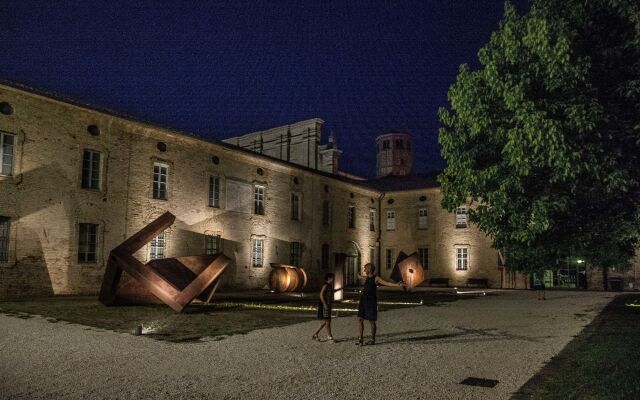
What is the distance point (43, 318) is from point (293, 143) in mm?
33171

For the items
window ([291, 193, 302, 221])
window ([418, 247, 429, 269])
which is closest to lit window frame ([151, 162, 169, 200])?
window ([291, 193, 302, 221])

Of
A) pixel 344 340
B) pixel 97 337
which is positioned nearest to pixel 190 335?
pixel 97 337

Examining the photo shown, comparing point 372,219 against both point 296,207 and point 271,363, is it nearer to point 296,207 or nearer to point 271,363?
point 296,207

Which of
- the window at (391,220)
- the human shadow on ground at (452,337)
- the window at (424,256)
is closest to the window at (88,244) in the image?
the human shadow on ground at (452,337)

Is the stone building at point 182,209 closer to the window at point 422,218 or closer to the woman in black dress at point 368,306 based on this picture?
the window at point 422,218

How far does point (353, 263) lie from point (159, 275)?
22.6 metres

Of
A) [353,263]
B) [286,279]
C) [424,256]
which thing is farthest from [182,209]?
[424,256]

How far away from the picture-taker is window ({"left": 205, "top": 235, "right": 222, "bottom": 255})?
77.7ft

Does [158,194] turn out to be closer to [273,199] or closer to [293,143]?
[273,199]

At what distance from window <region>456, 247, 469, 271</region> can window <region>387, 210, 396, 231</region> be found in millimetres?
5207

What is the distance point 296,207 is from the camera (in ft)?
97.3

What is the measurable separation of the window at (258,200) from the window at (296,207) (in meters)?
2.64

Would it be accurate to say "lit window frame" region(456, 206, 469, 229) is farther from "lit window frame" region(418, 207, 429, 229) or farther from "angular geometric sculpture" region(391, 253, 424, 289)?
"angular geometric sculpture" region(391, 253, 424, 289)

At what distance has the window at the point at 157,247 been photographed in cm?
2108
